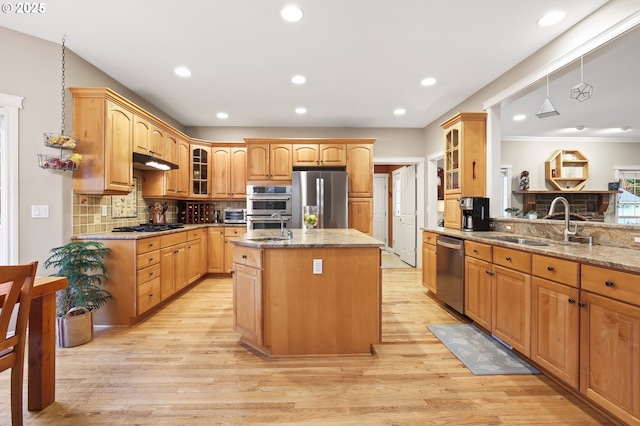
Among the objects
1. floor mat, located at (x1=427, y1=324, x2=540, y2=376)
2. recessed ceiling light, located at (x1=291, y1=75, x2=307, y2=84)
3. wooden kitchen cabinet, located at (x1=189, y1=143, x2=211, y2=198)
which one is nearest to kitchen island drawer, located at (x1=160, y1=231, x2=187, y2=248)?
wooden kitchen cabinet, located at (x1=189, y1=143, x2=211, y2=198)

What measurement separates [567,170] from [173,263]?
783 centimetres

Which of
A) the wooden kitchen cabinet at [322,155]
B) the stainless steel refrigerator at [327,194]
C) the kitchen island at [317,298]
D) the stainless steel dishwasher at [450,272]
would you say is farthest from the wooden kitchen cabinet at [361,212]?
the kitchen island at [317,298]

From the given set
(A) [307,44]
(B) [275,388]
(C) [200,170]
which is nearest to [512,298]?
(B) [275,388]

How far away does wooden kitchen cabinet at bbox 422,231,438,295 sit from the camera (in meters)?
3.76

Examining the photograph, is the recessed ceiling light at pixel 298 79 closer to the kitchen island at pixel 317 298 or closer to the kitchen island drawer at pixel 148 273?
the kitchen island at pixel 317 298

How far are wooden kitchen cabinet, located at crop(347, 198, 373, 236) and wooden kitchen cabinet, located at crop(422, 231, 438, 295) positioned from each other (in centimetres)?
121

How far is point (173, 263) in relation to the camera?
3783 mm

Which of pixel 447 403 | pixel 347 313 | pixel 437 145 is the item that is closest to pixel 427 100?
pixel 437 145

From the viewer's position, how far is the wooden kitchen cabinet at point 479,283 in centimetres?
260

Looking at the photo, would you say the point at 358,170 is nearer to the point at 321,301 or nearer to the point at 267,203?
the point at 267,203

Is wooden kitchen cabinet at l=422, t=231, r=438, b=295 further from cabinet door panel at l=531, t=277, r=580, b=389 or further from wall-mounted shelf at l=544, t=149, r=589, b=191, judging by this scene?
wall-mounted shelf at l=544, t=149, r=589, b=191

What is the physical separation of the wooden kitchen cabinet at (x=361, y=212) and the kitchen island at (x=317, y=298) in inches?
108

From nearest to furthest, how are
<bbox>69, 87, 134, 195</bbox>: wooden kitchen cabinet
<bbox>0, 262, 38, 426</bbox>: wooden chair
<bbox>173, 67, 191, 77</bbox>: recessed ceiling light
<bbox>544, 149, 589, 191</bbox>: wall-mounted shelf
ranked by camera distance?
<bbox>0, 262, 38, 426</bbox>: wooden chair
<bbox>69, 87, 134, 195</bbox>: wooden kitchen cabinet
<bbox>173, 67, 191, 77</bbox>: recessed ceiling light
<bbox>544, 149, 589, 191</bbox>: wall-mounted shelf

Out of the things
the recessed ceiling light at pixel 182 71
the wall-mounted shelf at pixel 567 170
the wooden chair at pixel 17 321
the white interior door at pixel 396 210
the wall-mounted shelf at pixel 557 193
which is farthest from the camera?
the white interior door at pixel 396 210
